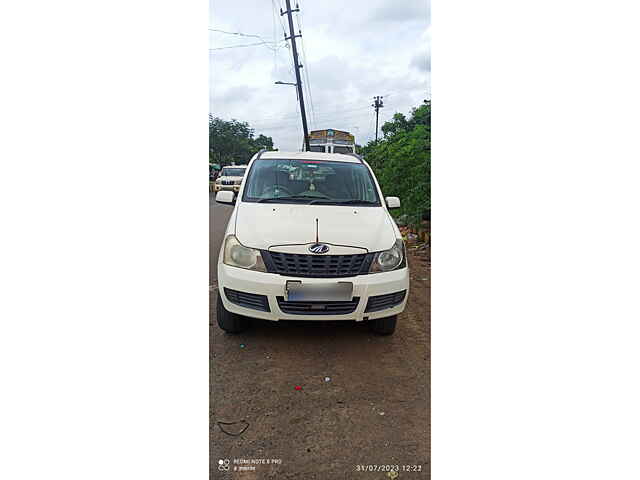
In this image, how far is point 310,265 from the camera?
3.14m

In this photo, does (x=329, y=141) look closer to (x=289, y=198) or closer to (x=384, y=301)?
(x=289, y=198)

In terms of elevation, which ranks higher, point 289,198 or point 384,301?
point 289,198

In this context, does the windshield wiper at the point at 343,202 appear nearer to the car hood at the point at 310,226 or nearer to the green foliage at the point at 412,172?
the car hood at the point at 310,226

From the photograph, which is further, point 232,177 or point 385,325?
point 232,177

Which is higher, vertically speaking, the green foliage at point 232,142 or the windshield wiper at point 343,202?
the green foliage at point 232,142

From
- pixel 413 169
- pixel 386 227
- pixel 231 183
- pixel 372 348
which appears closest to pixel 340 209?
pixel 386 227

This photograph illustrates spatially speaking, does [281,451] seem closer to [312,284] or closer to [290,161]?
[312,284]

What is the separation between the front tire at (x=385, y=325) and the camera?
11.9ft

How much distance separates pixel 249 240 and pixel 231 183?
153cm

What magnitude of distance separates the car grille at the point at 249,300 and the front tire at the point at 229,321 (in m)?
0.31

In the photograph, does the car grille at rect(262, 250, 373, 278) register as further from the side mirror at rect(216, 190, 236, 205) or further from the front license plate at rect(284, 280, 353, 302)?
the side mirror at rect(216, 190, 236, 205)

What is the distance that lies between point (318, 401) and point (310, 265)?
936 millimetres

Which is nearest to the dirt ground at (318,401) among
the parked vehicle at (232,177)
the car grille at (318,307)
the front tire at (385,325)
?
the front tire at (385,325)

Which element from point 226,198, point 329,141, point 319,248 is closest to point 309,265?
point 319,248
